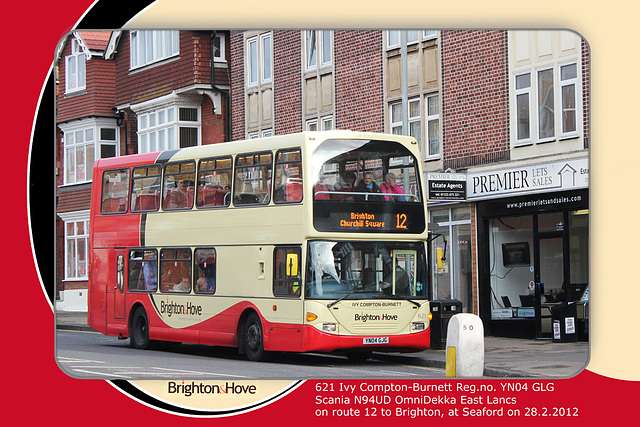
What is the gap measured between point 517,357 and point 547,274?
1.31 meters

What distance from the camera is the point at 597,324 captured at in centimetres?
1428

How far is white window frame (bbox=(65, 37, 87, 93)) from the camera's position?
14.6 meters

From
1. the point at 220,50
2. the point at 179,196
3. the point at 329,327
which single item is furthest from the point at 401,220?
the point at 220,50

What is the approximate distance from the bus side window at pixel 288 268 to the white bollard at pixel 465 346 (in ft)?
7.38

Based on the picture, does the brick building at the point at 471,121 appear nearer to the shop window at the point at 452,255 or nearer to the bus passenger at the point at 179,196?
the shop window at the point at 452,255

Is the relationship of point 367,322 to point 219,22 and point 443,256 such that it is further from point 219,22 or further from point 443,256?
point 219,22

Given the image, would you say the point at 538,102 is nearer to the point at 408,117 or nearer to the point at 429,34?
the point at 408,117

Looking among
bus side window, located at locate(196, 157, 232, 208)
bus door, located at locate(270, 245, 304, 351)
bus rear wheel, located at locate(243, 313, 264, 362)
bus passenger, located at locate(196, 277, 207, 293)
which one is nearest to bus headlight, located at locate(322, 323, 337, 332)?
bus door, located at locate(270, 245, 304, 351)

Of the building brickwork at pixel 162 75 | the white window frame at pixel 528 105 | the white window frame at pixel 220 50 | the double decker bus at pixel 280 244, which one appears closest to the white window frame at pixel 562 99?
the white window frame at pixel 528 105

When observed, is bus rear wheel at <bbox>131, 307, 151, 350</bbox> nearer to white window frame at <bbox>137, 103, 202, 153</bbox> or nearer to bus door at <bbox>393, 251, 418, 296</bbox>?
white window frame at <bbox>137, 103, 202, 153</bbox>

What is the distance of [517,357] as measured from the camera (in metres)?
14.9

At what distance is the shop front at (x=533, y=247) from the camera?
586 inches

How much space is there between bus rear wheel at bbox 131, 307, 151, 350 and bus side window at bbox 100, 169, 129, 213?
142 cm

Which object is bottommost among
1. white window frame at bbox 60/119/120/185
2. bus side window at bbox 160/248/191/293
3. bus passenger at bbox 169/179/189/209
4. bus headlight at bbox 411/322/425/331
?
bus headlight at bbox 411/322/425/331
